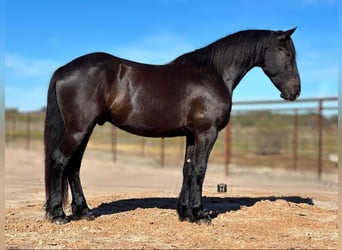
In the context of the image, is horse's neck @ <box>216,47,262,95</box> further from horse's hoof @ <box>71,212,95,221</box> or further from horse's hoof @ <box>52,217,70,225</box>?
horse's hoof @ <box>52,217,70,225</box>

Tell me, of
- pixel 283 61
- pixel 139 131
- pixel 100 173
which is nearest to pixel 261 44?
pixel 283 61

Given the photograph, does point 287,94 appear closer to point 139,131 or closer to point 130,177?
point 139,131

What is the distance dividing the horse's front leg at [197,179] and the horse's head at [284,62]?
1173mm

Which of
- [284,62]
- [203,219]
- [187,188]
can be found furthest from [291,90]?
[203,219]

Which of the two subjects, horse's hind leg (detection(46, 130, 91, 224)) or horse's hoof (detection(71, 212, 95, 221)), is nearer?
horse's hind leg (detection(46, 130, 91, 224))

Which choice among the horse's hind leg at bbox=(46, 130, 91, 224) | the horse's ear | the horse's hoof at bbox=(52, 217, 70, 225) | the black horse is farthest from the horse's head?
the horse's hoof at bbox=(52, 217, 70, 225)

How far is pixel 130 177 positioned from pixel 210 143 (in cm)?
720

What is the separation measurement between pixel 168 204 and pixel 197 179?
5.12 feet

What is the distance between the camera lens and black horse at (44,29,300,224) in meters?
4.54

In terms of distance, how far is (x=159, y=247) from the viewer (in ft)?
12.4

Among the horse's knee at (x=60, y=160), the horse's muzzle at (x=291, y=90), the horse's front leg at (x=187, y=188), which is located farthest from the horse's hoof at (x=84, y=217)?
the horse's muzzle at (x=291, y=90)

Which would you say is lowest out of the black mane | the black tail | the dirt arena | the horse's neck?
the dirt arena

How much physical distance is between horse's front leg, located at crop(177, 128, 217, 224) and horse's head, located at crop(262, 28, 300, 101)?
1.17 meters

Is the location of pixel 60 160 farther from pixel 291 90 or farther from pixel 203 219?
pixel 291 90
